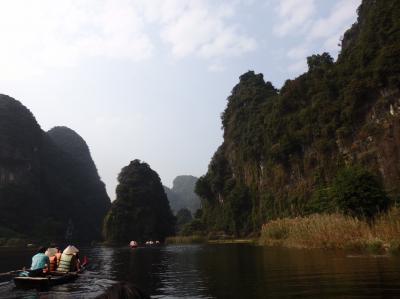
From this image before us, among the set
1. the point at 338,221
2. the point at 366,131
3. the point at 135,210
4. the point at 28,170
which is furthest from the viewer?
the point at 28,170

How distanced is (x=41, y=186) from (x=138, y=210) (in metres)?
50.0

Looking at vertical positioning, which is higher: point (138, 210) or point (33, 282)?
point (138, 210)

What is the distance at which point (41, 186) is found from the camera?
450ft

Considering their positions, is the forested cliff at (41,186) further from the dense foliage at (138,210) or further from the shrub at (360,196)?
the shrub at (360,196)

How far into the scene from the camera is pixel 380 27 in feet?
170

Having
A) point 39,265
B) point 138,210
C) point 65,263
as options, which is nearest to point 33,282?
point 39,265

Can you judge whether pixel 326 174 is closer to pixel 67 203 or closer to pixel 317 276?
pixel 317 276

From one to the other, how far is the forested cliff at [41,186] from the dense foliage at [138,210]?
19192 mm

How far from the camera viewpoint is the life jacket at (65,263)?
17.3 m

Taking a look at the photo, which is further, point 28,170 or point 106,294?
point 28,170

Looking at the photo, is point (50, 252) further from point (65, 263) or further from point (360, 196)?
point (360, 196)

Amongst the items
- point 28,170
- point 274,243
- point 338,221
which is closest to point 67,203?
point 28,170

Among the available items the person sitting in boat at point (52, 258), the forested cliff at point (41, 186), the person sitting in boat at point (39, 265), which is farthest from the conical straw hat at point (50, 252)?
the forested cliff at point (41, 186)

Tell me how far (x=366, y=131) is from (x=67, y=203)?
4821 inches
